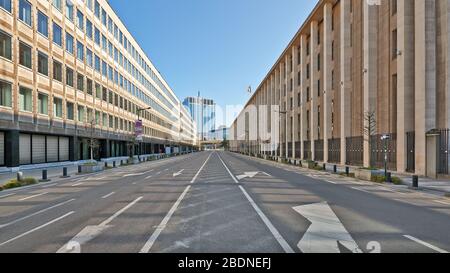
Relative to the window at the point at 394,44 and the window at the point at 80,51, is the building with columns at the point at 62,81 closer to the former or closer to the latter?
the window at the point at 80,51

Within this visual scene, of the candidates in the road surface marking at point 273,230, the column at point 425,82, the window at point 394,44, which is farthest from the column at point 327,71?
the road surface marking at point 273,230

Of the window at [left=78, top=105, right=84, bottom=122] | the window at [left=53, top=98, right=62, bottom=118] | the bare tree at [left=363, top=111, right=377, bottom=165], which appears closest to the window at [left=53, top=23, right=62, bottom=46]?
→ the window at [left=53, top=98, right=62, bottom=118]

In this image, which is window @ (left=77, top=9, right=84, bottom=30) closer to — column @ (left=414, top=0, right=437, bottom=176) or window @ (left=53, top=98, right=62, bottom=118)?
window @ (left=53, top=98, right=62, bottom=118)

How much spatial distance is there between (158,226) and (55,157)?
3279 cm

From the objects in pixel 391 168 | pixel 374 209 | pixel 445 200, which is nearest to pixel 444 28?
pixel 391 168

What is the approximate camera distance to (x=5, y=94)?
81.9ft

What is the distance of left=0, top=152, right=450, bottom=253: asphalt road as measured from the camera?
579 cm

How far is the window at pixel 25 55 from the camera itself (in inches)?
1053

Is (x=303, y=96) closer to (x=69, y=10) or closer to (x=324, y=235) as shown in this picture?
(x=69, y=10)

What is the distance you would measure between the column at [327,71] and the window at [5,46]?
125 ft

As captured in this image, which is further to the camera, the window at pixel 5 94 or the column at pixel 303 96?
the column at pixel 303 96

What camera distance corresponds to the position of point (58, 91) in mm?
32594

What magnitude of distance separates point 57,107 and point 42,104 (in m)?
2.64
